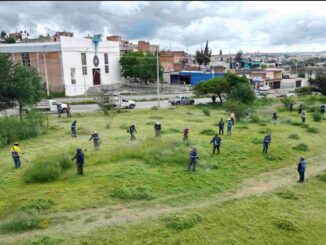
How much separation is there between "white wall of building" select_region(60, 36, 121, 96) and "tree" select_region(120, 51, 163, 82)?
243 centimetres

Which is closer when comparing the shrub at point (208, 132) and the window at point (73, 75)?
the shrub at point (208, 132)

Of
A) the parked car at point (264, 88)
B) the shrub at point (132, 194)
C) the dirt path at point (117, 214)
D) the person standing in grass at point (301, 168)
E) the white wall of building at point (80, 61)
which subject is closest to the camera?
the dirt path at point (117, 214)

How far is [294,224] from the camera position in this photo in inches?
406

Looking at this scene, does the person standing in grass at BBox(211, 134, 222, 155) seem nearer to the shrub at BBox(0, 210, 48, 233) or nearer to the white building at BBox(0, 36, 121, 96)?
the shrub at BBox(0, 210, 48, 233)

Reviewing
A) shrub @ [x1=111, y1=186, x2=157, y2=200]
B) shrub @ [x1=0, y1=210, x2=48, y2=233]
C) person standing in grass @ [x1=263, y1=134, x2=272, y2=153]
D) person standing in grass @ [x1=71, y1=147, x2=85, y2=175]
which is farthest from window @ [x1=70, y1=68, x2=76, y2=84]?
shrub @ [x1=0, y1=210, x2=48, y2=233]

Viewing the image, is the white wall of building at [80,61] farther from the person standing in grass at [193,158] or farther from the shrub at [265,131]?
the person standing in grass at [193,158]

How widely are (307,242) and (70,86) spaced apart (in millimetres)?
46547

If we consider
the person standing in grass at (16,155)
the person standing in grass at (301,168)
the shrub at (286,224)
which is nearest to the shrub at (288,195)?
the person standing in grass at (301,168)

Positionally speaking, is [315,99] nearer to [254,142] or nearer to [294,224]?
[254,142]

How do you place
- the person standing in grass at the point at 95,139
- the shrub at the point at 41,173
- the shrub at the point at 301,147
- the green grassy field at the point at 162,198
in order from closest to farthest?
the green grassy field at the point at 162,198 → the shrub at the point at 41,173 → the person standing in grass at the point at 95,139 → the shrub at the point at 301,147

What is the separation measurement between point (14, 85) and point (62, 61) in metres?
25.2

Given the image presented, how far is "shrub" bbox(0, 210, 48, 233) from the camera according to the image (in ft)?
32.8

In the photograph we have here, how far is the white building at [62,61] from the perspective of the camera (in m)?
49.5

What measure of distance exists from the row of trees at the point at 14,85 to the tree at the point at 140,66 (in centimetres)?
3222
